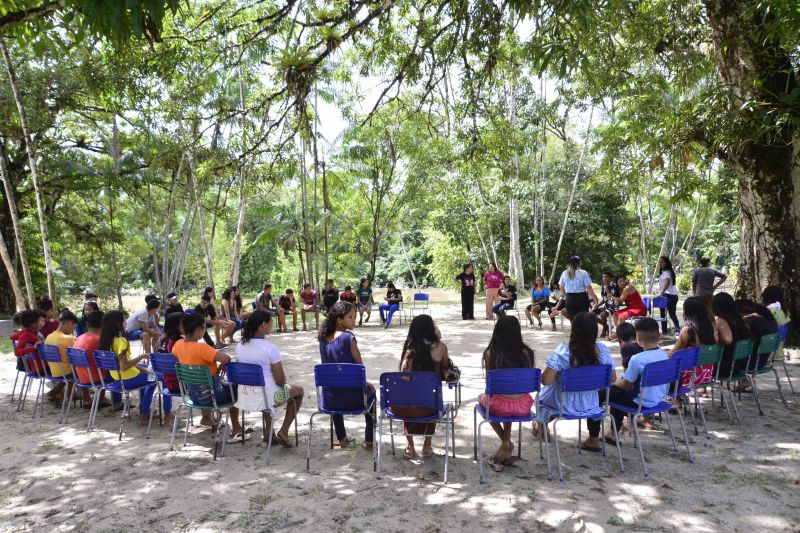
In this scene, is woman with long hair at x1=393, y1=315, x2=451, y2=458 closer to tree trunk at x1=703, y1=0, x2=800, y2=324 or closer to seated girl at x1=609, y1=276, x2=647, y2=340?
tree trunk at x1=703, y1=0, x2=800, y2=324

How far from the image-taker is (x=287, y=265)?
32156 millimetres

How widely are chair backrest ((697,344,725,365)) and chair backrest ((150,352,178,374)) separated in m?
5.09

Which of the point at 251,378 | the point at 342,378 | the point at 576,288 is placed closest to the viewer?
the point at 342,378

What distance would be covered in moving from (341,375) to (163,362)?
2.03 metres

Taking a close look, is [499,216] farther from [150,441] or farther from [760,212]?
[150,441]

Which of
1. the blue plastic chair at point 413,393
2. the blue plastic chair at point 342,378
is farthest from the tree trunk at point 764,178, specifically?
the blue plastic chair at point 342,378

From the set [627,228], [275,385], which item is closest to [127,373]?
[275,385]

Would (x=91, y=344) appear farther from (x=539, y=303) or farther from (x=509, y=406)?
(x=539, y=303)

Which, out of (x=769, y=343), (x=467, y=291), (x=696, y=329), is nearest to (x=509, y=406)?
(x=696, y=329)

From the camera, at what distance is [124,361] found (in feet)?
17.8

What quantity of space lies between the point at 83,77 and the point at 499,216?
18.6 m

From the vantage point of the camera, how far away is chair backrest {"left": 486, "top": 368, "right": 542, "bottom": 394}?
3988 mm

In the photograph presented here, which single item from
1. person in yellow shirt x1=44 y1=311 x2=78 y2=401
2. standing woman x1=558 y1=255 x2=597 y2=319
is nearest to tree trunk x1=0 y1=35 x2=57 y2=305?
person in yellow shirt x1=44 y1=311 x2=78 y2=401

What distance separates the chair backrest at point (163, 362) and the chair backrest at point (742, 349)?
223 inches
